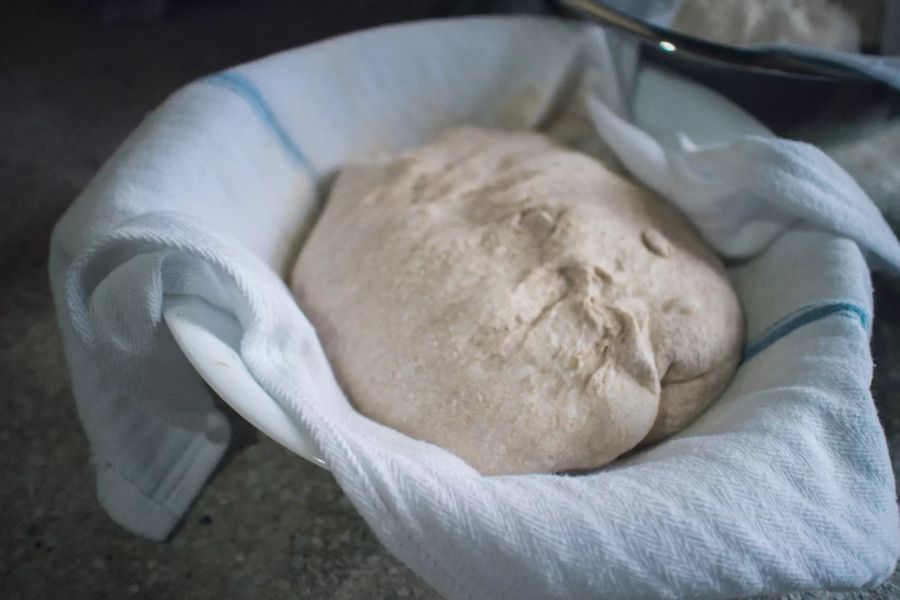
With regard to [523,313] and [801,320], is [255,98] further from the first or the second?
[801,320]

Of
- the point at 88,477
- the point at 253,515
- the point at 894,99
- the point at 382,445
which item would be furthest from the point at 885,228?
the point at 88,477

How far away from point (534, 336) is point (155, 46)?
0.90 metres

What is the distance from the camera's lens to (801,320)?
57 centimetres

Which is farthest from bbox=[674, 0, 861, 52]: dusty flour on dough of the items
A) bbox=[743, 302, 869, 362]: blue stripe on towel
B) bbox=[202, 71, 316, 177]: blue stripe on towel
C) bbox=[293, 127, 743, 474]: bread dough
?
bbox=[202, 71, 316, 177]: blue stripe on towel

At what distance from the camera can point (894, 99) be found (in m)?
0.71

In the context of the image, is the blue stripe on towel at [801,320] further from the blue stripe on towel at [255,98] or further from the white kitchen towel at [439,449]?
the blue stripe on towel at [255,98]

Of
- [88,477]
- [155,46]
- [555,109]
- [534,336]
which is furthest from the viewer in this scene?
[155,46]

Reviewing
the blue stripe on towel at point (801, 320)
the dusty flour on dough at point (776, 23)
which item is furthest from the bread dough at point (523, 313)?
the dusty flour on dough at point (776, 23)

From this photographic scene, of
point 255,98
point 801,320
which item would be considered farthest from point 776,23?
point 255,98

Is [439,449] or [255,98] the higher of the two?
[255,98]

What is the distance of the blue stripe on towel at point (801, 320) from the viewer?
55 centimetres

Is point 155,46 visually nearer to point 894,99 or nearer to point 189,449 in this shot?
point 189,449

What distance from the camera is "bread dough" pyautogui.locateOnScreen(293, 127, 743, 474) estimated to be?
0.53 meters

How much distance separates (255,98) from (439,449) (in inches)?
15.9
